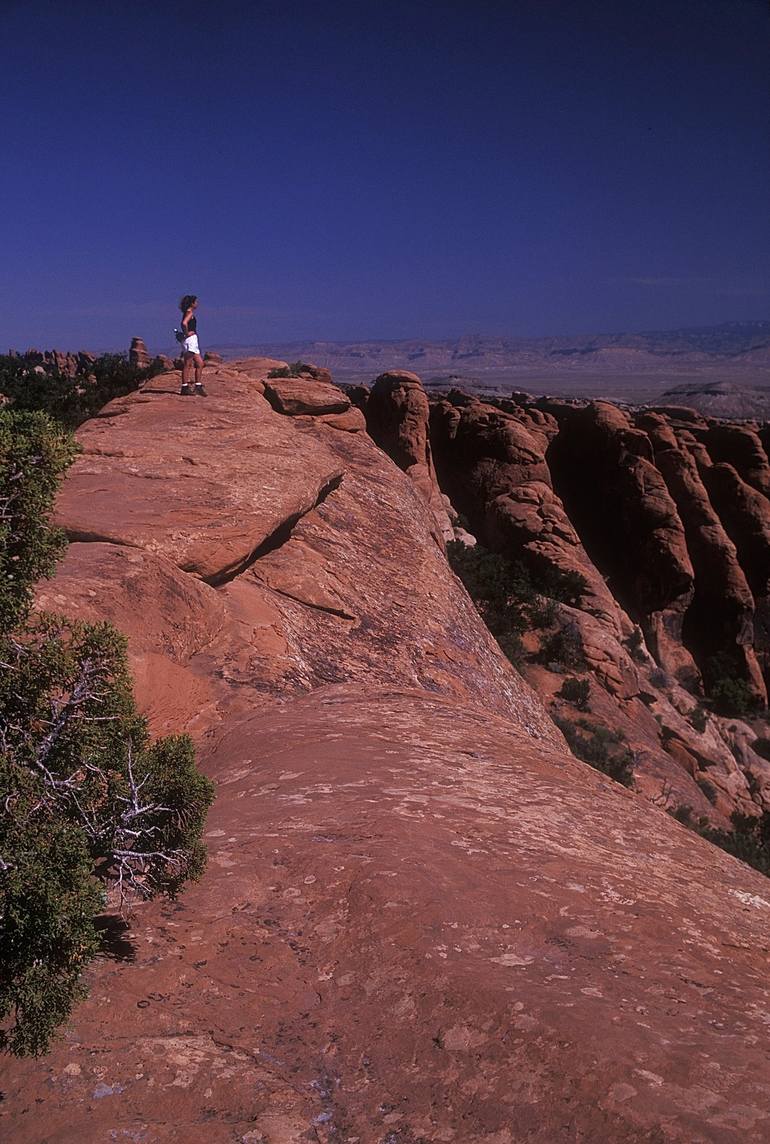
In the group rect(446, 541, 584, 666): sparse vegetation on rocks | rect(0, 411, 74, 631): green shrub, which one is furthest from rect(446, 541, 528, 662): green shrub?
rect(0, 411, 74, 631): green shrub

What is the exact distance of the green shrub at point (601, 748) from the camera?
1794 cm

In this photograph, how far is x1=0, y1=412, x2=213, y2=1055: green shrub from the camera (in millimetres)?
3254

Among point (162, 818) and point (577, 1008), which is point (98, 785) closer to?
point (162, 818)

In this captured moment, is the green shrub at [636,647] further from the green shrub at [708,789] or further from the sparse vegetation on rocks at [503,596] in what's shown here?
the green shrub at [708,789]

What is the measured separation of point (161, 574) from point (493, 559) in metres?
19.9

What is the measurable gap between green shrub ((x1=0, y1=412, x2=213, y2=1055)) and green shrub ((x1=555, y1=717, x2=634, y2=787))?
44.9 feet

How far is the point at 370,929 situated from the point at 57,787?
169cm

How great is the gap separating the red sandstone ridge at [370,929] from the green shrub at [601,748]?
9.20 metres

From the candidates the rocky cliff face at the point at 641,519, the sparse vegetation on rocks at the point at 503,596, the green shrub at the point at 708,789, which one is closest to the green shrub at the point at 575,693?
the sparse vegetation on rocks at the point at 503,596

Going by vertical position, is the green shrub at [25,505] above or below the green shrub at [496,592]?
above

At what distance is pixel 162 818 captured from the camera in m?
4.49

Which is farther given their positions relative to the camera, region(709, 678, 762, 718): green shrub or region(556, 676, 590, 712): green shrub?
region(709, 678, 762, 718): green shrub

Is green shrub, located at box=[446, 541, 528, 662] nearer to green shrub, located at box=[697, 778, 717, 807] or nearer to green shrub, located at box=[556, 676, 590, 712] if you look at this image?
green shrub, located at box=[556, 676, 590, 712]

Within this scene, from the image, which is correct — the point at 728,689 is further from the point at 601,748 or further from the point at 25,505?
the point at 25,505
